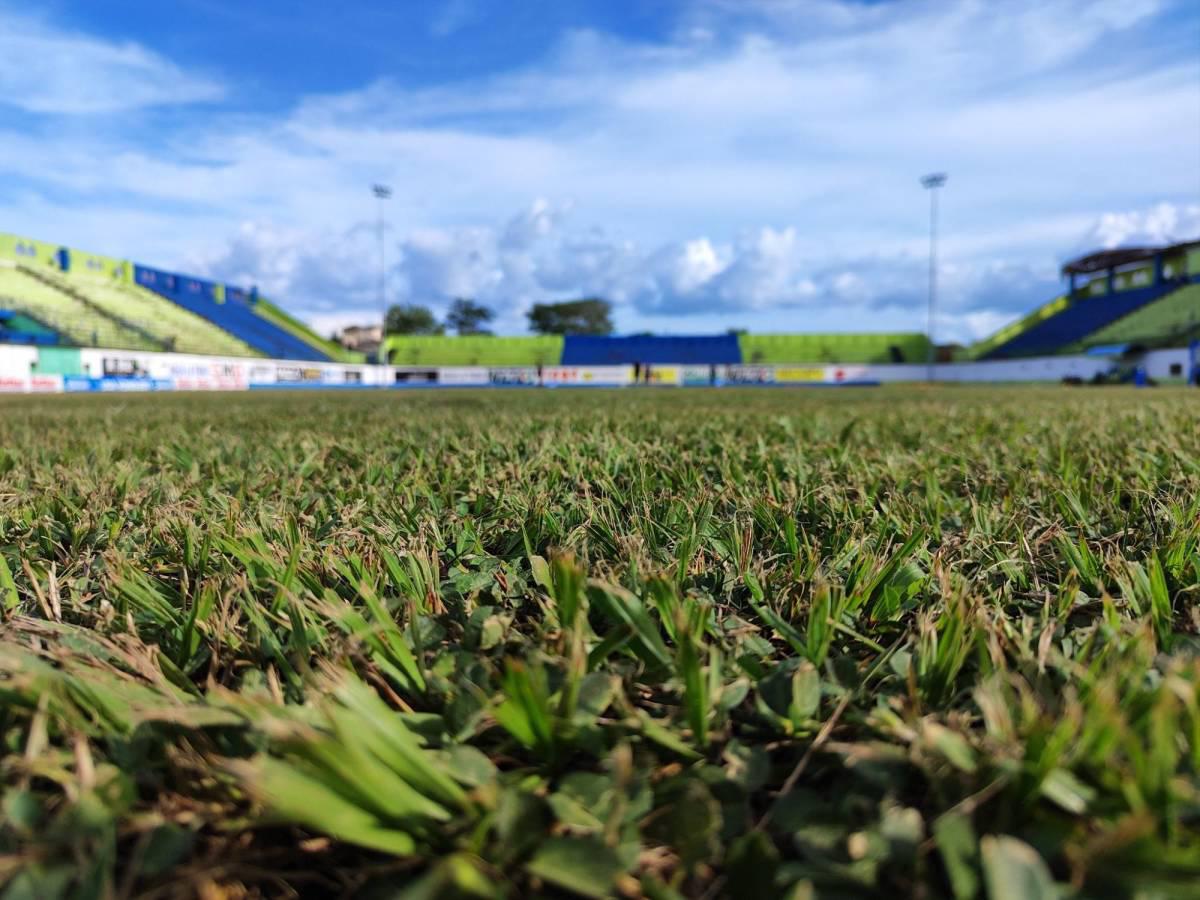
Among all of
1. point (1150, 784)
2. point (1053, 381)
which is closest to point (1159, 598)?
point (1150, 784)

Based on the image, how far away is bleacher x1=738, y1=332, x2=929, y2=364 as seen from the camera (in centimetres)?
3634

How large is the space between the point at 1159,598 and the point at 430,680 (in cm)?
71

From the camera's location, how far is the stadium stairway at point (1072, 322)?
2998 centimetres

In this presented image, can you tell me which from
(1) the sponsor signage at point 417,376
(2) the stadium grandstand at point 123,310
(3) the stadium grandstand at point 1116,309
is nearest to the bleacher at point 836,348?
(3) the stadium grandstand at point 1116,309

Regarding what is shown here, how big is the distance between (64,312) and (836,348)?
3488cm

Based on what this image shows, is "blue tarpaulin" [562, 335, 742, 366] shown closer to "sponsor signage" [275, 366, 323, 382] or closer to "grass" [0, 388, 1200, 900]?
"sponsor signage" [275, 366, 323, 382]

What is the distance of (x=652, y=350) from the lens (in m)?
37.7

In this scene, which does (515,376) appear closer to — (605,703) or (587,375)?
(587,375)

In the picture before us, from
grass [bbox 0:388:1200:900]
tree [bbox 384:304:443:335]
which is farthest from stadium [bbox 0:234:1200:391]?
grass [bbox 0:388:1200:900]

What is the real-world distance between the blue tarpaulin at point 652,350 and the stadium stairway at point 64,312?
68.1 feet

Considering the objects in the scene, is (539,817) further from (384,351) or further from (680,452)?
(384,351)

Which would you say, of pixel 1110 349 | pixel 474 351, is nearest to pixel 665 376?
pixel 474 351

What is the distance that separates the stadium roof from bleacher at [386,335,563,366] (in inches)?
1083

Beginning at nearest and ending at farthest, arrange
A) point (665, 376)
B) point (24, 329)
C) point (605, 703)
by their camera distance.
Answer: point (605, 703) → point (24, 329) → point (665, 376)
